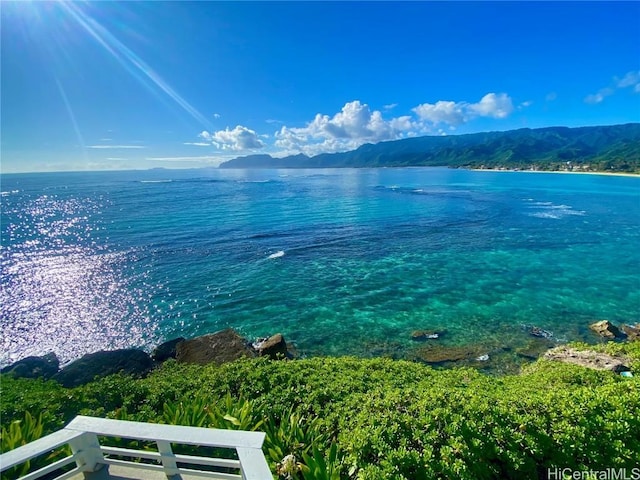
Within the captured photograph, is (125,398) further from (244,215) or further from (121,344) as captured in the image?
(244,215)

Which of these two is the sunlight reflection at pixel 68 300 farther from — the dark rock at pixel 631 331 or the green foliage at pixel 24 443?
the dark rock at pixel 631 331

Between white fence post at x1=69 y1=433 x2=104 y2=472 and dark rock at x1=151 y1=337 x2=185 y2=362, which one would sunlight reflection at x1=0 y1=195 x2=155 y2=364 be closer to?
dark rock at x1=151 y1=337 x2=185 y2=362

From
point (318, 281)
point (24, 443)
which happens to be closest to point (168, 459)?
point (24, 443)

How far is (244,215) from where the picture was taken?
Answer: 56.4 m

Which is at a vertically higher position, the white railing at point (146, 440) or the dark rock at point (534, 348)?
the white railing at point (146, 440)

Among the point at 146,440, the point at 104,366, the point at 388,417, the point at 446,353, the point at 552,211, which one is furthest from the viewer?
the point at 552,211

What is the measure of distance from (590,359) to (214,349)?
16788 millimetres

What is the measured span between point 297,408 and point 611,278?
3172 cm

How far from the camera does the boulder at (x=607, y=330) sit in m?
17.6

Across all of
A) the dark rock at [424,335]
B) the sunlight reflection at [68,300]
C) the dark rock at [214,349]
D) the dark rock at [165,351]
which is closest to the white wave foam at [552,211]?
the dark rock at [424,335]

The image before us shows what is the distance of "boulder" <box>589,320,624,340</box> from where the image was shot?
57.8ft

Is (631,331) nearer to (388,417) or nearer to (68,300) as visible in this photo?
(388,417)

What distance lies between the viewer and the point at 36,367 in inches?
639

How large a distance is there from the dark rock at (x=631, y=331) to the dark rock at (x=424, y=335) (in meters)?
10.4
